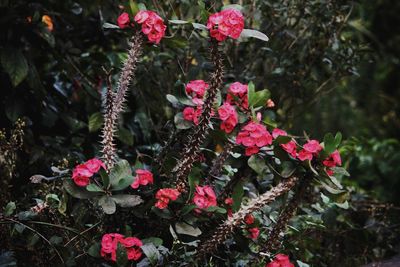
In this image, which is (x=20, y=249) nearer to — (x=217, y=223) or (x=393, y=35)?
(x=217, y=223)

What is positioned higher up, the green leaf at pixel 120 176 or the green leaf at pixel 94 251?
the green leaf at pixel 120 176

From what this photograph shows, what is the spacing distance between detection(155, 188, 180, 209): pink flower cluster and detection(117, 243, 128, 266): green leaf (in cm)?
21

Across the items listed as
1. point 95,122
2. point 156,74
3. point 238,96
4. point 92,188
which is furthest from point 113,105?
point 156,74

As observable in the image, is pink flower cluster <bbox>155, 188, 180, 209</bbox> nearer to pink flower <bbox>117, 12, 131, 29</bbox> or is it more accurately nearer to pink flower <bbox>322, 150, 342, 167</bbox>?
pink flower <bbox>322, 150, 342, 167</bbox>

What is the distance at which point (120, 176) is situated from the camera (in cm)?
226

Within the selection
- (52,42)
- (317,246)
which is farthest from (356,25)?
(52,42)

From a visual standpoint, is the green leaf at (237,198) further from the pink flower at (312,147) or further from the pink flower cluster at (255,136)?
the pink flower at (312,147)

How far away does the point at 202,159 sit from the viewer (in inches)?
104

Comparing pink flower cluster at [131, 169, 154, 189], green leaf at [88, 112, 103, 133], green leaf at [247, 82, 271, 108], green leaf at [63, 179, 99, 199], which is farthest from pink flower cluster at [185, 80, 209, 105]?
green leaf at [88, 112, 103, 133]

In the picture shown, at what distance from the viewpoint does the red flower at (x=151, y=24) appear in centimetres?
234

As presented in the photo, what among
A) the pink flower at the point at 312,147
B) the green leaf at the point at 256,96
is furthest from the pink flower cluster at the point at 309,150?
the green leaf at the point at 256,96

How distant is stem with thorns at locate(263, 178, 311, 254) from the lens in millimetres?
2391

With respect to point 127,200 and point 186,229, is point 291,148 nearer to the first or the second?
point 186,229

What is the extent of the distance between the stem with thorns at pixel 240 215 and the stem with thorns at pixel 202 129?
0.22 m
